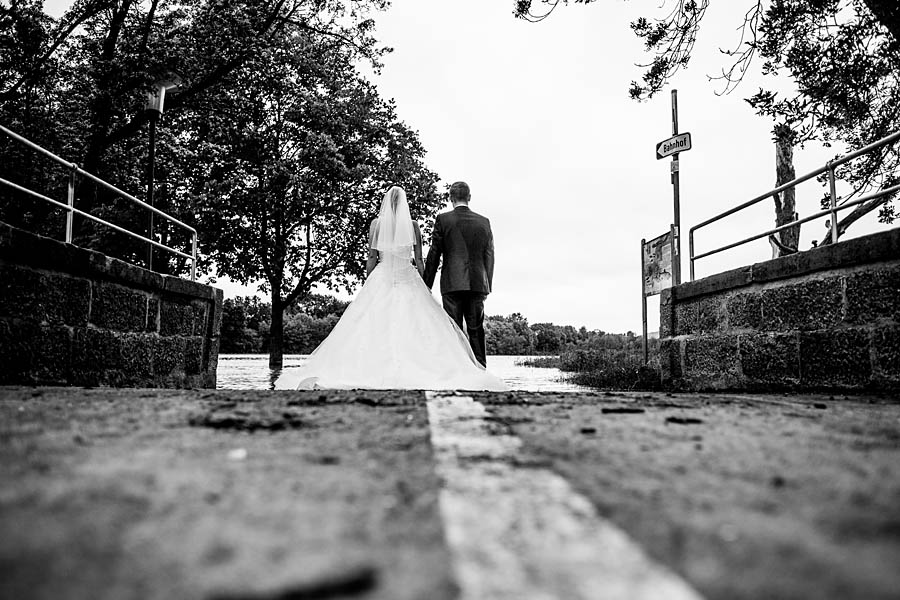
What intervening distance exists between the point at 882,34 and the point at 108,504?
1050cm

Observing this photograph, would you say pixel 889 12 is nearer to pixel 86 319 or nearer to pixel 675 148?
pixel 675 148

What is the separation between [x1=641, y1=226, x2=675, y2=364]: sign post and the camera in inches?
388

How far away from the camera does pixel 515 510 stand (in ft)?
4.82

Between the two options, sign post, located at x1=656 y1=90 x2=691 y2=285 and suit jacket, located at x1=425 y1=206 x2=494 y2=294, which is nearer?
suit jacket, located at x1=425 y1=206 x2=494 y2=294

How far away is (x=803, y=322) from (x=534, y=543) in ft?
18.5

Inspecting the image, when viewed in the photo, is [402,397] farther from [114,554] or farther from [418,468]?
[114,554]

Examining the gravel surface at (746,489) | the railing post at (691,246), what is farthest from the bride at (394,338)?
the gravel surface at (746,489)

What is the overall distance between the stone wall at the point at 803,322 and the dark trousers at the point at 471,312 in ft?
9.31

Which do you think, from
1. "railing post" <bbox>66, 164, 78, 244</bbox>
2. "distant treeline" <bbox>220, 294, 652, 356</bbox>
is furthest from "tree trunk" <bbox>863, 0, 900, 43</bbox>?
"distant treeline" <bbox>220, 294, 652, 356</bbox>

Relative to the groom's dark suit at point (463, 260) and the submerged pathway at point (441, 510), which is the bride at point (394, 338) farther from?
the submerged pathway at point (441, 510)

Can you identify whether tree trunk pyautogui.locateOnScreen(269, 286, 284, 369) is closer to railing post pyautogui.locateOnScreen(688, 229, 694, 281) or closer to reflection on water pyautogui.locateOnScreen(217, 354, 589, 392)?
reflection on water pyautogui.locateOnScreen(217, 354, 589, 392)

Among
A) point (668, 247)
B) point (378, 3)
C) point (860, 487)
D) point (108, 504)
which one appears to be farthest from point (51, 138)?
point (860, 487)

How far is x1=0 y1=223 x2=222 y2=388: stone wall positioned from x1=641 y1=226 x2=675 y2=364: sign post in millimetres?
7138

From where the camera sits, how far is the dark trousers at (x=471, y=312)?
27.4 feet
